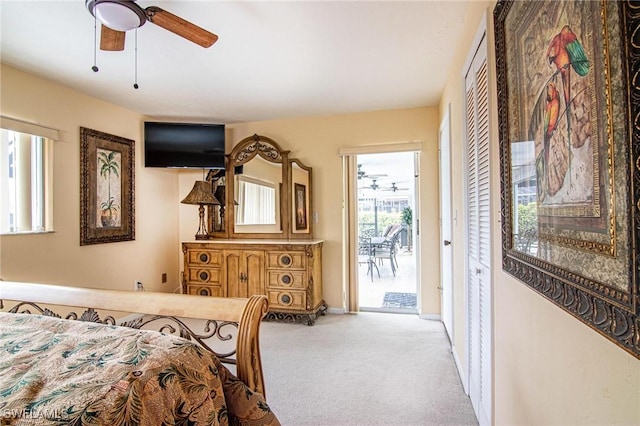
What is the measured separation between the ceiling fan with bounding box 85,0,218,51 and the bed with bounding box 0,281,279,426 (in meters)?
1.35

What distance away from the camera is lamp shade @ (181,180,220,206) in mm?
3842

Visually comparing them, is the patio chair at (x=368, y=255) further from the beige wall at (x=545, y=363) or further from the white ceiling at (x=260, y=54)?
the beige wall at (x=545, y=363)

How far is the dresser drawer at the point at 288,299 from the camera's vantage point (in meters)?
3.46

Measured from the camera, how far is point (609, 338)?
562mm

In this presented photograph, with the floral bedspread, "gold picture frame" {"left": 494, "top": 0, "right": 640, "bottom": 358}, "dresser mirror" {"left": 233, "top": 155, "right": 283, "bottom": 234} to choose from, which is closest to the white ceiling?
"dresser mirror" {"left": 233, "top": 155, "right": 283, "bottom": 234}

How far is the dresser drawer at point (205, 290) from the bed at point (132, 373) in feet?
7.98

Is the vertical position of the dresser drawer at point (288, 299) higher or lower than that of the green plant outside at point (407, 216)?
lower

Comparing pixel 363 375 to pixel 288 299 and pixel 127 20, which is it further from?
pixel 127 20

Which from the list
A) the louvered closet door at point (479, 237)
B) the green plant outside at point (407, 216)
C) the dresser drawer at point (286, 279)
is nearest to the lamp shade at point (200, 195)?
the dresser drawer at point (286, 279)

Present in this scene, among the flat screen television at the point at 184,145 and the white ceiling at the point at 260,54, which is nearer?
the white ceiling at the point at 260,54

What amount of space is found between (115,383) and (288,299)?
275cm

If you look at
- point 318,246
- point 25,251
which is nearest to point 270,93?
point 318,246

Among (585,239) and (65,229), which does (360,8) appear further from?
(65,229)

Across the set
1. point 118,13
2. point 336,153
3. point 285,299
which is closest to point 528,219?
point 118,13
